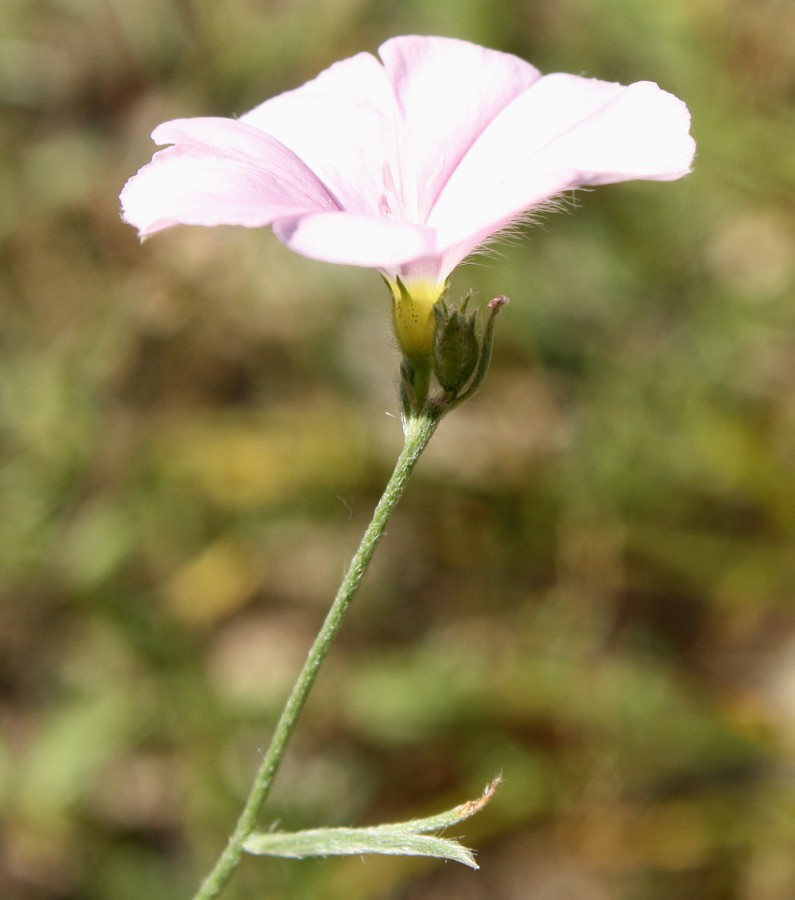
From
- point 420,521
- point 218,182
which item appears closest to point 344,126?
point 218,182

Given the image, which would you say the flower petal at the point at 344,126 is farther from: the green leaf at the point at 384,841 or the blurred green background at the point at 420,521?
the blurred green background at the point at 420,521

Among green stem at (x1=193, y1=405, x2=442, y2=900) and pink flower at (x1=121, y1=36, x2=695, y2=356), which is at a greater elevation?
pink flower at (x1=121, y1=36, x2=695, y2=356)

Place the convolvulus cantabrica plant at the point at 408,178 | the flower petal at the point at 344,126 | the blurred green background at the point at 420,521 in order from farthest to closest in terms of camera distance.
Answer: the blurred green background at the point at 420,521 < the flower petal at the point at 344,126 < the convolvulus cantabrica plant at the point at 408,178

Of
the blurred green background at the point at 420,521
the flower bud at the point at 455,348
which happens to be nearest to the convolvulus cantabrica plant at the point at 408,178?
the flower bud at the point at 455,348

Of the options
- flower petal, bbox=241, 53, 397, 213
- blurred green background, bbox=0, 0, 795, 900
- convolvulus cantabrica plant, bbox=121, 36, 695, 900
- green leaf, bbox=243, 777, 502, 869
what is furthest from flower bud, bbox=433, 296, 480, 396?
blurred green background, bbox=0, 0, 795, 900

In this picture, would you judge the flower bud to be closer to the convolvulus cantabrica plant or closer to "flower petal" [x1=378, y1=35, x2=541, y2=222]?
the convolvulus cantabrica plant

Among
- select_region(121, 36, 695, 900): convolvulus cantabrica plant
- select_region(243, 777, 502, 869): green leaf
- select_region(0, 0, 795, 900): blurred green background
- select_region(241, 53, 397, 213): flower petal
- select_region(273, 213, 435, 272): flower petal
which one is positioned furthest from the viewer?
select_region(0, 0, 795, 900): blurred green background

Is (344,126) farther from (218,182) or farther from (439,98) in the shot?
(218,182)
